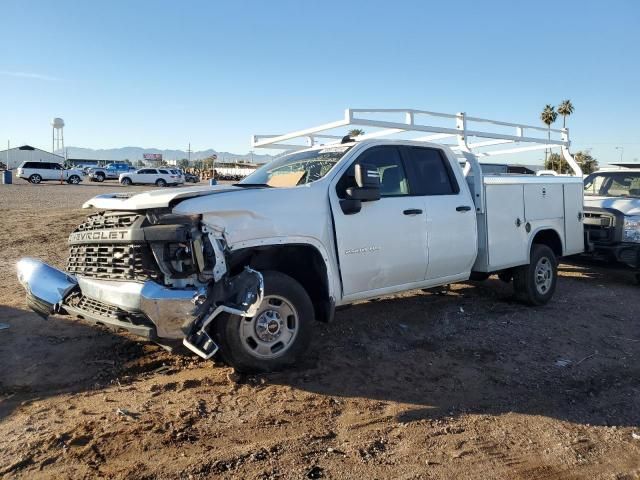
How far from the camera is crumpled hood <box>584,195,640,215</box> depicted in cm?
852

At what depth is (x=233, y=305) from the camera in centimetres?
376

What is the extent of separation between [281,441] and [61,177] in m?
48.8

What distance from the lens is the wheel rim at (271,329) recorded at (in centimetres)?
409

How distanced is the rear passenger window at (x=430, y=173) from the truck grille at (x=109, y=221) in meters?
2.85

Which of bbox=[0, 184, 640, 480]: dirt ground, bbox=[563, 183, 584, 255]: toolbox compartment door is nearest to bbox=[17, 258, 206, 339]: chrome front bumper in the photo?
bbox=[0, 184, 640, 480]: dirt ground

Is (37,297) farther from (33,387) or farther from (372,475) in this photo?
(372,475)

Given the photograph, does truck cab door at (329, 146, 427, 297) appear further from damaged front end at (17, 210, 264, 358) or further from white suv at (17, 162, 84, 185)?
white suv at (17, 162, 84, 185)

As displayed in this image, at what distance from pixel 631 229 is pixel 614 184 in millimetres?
1833

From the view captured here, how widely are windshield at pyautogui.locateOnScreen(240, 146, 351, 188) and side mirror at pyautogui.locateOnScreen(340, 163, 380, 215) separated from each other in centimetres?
36

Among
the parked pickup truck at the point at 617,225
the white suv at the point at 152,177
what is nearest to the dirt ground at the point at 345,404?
the parked pickup truck at the point at 617,225

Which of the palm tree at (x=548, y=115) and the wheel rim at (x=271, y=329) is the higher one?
the palm tree at (x=548, y=115)

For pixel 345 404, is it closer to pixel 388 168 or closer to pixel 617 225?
pixel 388 168

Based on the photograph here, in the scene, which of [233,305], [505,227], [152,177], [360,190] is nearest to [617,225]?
[505,227]

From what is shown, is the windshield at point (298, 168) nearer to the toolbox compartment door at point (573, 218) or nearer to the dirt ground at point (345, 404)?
the dirt ground at point (345, 404)
